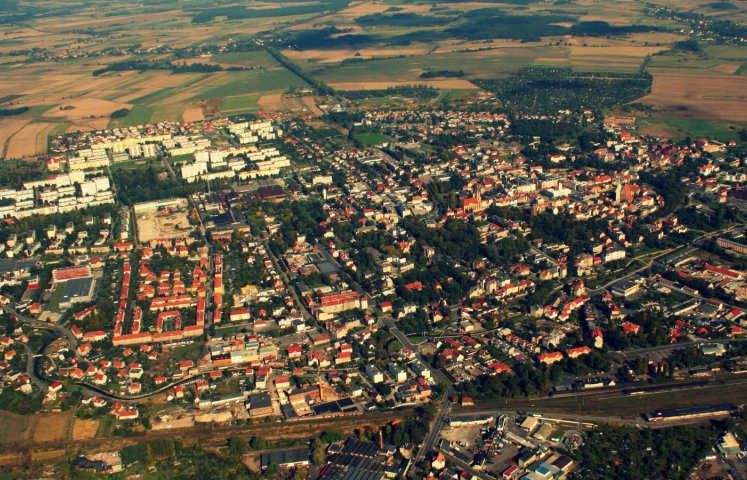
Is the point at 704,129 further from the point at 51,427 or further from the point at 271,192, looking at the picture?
the point at 51,427

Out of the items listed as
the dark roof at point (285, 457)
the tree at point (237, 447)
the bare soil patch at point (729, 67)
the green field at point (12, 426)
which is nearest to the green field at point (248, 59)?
Result: the bare soil patch at point (729, 67)

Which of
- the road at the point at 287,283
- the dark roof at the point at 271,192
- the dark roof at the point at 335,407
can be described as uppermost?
the dark roof at the point at 271,192

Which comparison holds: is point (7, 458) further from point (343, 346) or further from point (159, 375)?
point (343, 346)

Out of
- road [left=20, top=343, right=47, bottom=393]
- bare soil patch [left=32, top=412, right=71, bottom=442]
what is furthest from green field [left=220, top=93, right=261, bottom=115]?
bare soil patch [left=32, top=412, right=71, bottom=442]

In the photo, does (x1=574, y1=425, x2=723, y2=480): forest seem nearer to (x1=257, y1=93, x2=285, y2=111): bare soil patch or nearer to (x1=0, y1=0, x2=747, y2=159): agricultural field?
(x1=0, y1=0, x2=747, y2=159): agricultural field

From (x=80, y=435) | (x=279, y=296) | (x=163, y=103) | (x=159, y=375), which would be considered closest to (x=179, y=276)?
(x=279, y=296)

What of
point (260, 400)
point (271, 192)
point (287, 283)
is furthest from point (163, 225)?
point (260, 400)

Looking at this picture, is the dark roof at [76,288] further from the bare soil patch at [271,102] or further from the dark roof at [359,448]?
the bare soil patch at [271,102]
